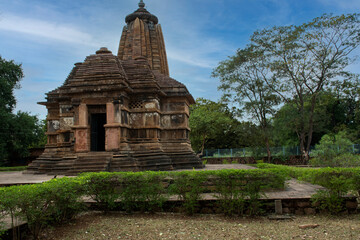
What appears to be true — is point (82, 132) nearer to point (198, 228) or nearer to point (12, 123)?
point (198, 228)

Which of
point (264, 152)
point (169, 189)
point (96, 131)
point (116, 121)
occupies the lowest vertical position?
point (264, 152)

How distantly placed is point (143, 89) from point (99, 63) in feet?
6.39

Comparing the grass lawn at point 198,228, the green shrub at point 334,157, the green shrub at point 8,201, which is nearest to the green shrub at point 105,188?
the grass lawn at point 198,228

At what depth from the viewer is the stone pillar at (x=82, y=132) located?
10188 mm

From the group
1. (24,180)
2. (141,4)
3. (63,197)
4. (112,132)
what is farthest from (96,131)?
(141,4)

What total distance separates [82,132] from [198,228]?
20.9 ft

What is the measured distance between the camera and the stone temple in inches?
397

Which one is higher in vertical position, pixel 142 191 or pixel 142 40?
pixel 142 40

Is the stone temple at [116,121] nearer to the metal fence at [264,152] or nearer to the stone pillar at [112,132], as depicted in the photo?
the stone pillar at [112,132]

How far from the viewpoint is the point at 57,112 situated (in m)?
13.5

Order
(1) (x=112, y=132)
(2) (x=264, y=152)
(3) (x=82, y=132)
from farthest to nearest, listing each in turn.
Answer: (2) (x=264, y=152) → (3) (x=82, y=132) → (1) (x=112, y=132)

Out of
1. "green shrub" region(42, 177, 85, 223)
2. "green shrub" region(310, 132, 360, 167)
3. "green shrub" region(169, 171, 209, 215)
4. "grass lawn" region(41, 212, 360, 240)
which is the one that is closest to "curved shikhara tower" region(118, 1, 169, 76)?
"green shrub" region(310, 132, 360, 167)

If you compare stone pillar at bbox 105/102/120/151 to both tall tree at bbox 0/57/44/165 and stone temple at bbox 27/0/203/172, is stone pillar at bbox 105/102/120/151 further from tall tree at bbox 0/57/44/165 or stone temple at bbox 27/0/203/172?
tall tree at bbox 0/57/44/165

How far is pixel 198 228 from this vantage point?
5.47 meters
